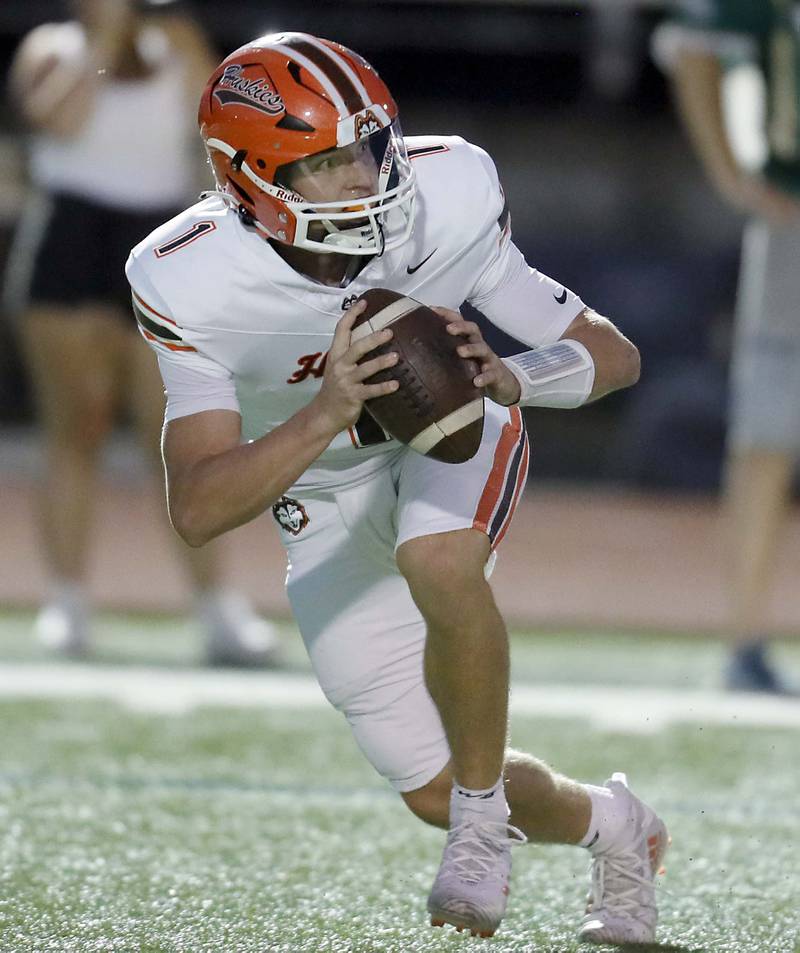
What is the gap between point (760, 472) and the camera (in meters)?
3.88

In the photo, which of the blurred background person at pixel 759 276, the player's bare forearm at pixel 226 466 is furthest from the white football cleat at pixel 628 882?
the blurred background person at pixel 759 276

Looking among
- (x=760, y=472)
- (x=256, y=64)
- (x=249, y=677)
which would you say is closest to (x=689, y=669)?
(x=760, y=472)

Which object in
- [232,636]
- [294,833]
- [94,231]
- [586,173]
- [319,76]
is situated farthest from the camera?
[586,173]

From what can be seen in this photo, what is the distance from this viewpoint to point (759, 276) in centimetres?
397

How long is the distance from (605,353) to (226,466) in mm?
548

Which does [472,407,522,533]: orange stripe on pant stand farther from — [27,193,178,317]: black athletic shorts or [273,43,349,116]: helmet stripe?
[27,193,178,317]: black athletic shorts

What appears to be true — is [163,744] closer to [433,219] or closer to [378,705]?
[378,705]

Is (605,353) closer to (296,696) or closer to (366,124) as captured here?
(366,124)

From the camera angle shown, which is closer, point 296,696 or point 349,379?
point 349,379

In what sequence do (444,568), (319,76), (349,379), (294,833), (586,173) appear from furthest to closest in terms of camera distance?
(586,173) → (294,833) → (319,76) → (444,568) → (349,379)

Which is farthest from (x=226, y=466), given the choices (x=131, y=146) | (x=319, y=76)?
(x=131, y=146)

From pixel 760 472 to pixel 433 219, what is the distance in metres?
1.73

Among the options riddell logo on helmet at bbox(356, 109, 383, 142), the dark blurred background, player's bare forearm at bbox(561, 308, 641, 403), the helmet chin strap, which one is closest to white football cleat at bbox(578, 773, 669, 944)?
player's bare forearm at bbox(561, 308, 641, 403)

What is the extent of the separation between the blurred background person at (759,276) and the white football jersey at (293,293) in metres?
1.58
